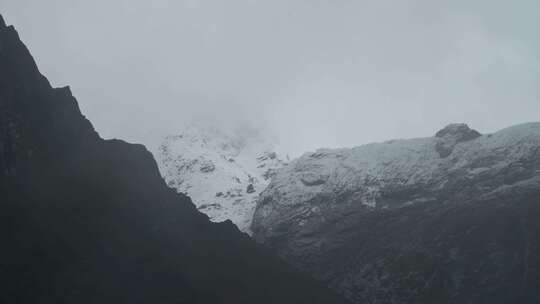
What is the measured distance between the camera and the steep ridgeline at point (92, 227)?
2514 inches

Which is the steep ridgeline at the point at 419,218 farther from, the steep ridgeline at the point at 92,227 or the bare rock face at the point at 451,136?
the steep ridgeline at the point at 92,227

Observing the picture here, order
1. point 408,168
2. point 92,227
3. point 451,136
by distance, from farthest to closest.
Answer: point 451,136
point 408,168
point 92,227

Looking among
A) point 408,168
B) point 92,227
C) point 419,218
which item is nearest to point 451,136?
point 408,168

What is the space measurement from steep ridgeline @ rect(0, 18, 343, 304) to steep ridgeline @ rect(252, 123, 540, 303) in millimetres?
13251

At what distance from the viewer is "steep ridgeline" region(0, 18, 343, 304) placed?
63.8 metres

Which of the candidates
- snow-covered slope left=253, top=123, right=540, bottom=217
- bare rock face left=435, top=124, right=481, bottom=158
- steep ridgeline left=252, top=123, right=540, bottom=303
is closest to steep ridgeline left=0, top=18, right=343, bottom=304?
steep ridgeline left=252, top=123, right=540, bottom=303

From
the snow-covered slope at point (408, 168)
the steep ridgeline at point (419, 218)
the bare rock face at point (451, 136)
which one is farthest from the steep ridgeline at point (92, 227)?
the bare rock face at point (451, 136)

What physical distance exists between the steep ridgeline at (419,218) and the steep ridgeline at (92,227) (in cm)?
1325

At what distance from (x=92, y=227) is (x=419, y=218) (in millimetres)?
51306

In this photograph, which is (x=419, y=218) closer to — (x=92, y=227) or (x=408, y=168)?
(x=408, y=168)

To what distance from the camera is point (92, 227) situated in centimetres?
7075

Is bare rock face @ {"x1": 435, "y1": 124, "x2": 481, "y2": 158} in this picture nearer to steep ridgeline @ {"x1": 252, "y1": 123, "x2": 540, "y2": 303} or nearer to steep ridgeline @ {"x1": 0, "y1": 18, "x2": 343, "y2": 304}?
steep ridgeline @ {"x1": 252, "y1": 123, "x2": 540, "y2": 303}

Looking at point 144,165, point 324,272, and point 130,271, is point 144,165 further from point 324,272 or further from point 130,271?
point 324,272

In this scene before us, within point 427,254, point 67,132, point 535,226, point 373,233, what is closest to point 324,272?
point 373,233
